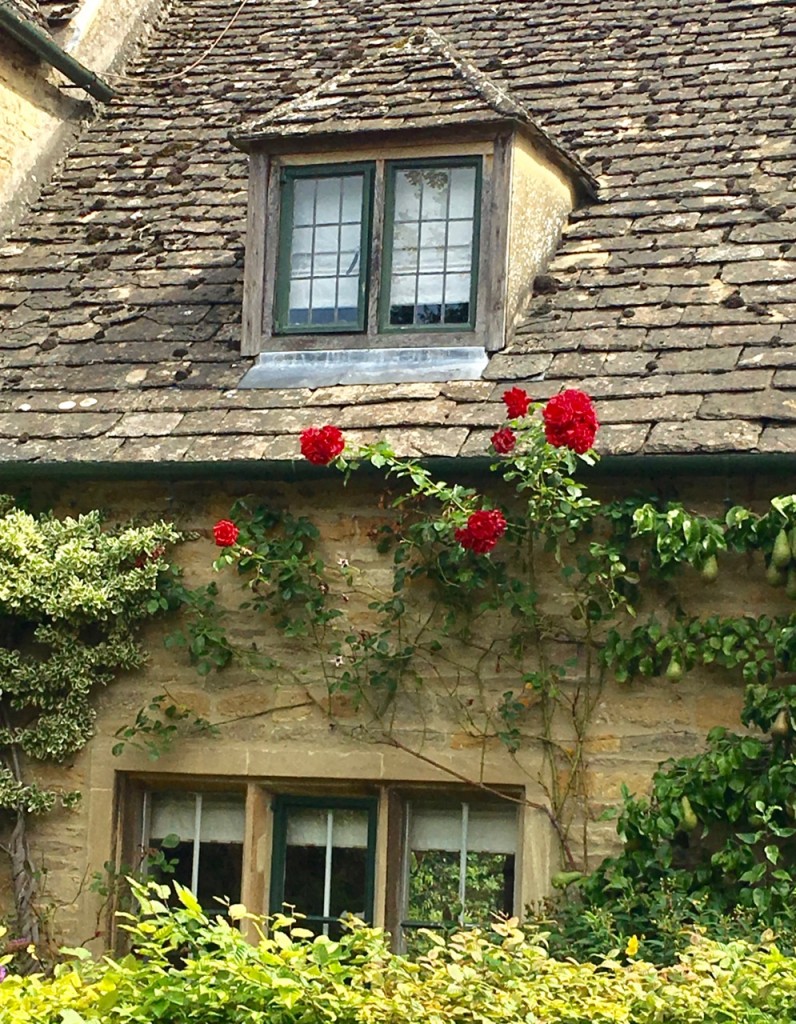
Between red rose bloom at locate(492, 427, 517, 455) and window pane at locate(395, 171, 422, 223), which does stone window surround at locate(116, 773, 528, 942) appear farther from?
window pane at locate(395, 171, 422, 223)

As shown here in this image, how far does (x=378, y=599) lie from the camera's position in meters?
8.73

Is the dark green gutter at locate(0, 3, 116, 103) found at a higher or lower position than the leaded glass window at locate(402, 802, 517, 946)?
higher

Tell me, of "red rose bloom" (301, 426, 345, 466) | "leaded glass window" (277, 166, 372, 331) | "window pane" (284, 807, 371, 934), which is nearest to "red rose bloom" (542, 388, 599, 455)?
"red rose bloom" (301, 426, 345, 466)

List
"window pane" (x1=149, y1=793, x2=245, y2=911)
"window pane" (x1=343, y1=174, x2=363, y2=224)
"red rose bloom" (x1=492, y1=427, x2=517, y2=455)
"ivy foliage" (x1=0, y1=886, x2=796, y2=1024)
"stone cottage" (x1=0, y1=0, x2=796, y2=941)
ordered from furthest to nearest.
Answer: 1. "window pane" (x1=343, y1=174, x2=363, y2=224)
2. "window pane" (x1=149, y1=793, x2=245, y2=911)
3. "stone cottage" (x1=0, y1=0, x2=796, y2=941)
4. "red rose bloom" (x1=492, y1=427, x2=517, y2=455)
5. "ivy foliage" (x1=0, y1=886, x2=796, y2=1024)

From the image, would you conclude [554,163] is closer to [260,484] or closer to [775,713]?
[260,484]

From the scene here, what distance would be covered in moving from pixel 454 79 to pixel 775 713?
3682 mm

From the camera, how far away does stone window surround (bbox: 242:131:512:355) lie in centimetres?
919

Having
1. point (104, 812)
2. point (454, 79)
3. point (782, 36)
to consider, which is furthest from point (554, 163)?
point (104, 812)

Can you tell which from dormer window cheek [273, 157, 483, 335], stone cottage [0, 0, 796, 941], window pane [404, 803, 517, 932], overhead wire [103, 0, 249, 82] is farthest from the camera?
overhead wire [103, 0, 249, 82]

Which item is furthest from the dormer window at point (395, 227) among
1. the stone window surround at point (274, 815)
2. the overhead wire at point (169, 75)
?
the overhead wire at point (169, 75)

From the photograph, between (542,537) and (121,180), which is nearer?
(542,537)

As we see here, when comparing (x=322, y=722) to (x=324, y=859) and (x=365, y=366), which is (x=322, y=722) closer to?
(x=324, y=859)

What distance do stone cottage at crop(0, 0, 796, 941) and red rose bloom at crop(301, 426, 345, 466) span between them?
0.40 m

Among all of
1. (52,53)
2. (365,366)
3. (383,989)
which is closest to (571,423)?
(365,366)
